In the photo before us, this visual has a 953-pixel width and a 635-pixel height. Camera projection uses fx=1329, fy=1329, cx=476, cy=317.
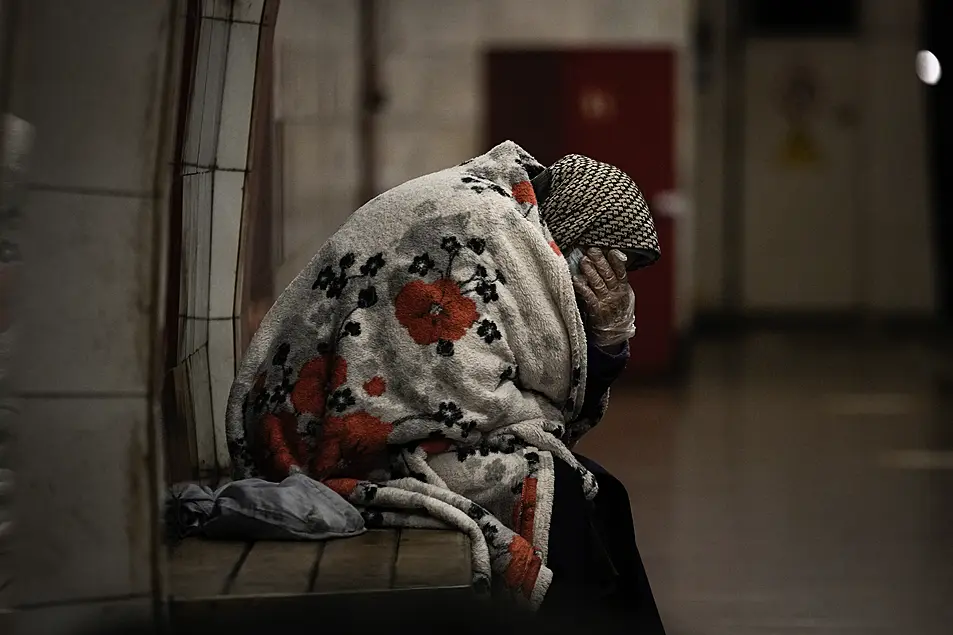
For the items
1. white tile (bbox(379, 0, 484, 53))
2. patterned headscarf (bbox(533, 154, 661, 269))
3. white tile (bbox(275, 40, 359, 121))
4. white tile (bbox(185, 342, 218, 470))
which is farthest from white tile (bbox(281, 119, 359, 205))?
patterned headscarf (bbox(533, 154, 661, 269))

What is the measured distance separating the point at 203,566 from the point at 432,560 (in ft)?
1.19

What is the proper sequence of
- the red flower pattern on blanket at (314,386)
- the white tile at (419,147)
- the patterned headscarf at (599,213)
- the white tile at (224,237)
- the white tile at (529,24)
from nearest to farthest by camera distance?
1. the red flower pattern on blanket at (314,386)
2. the patterned headscarf at (599,213)
3. the white tile at (224,237)
4. the white tile at (419,147)
5. the white tile at (529,24)

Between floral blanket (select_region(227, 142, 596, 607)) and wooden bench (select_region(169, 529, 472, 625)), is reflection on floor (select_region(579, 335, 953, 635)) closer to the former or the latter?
floral blanket (select_region(227, 142, 596, 607))

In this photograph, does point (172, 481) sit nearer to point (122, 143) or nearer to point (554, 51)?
point (122, 143)

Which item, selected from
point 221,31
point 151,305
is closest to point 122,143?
point 151,305

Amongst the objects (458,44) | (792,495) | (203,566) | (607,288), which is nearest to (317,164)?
(458,44)

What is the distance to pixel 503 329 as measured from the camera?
237cm

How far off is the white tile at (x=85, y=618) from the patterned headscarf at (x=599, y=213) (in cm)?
114

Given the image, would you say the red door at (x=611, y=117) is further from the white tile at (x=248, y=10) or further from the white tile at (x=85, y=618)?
the white tile at (x=85, y=618)

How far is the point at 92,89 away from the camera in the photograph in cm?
164

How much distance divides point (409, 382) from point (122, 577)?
0.71 m

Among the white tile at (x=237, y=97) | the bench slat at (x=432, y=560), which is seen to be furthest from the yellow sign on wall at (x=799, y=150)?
the bench slat at (x=432, y=560)

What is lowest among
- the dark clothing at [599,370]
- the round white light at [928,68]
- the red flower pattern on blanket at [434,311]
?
the dark clothing at [599,370]

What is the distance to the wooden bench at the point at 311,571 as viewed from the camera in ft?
6.34
